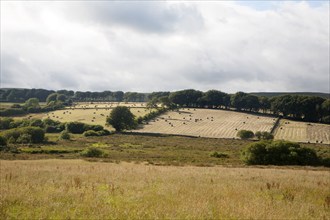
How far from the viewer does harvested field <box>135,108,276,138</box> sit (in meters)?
127

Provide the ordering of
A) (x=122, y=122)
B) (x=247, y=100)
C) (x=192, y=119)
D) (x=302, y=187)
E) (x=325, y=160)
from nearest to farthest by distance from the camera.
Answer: (x=302, y=187) < (x=325, y=160) < (x=122, y=122) < (x=192, y=119) < (x=247, y=100)

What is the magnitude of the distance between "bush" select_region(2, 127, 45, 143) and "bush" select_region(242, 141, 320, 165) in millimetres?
66849

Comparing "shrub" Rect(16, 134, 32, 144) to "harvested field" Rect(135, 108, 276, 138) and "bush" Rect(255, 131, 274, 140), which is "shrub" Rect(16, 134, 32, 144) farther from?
"bush" Rect(255, 131, 274, 140)

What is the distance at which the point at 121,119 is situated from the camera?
427ft

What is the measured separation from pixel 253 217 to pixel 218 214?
40.4 inches

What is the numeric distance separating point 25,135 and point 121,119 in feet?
140

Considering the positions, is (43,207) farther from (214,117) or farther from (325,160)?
(214,117)

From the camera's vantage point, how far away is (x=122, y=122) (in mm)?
130500

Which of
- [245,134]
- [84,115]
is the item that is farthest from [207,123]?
[84,115]

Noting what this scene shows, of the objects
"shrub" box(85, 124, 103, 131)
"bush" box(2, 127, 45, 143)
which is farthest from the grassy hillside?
"shrub" box(85, 124, 103, 131)

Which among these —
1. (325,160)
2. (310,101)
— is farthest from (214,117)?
(325,160)

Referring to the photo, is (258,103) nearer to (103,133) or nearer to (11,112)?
(103,133)

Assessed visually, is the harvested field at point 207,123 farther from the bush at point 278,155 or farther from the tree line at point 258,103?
the bush at point 278,155

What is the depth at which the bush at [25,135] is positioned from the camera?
94.6 m
